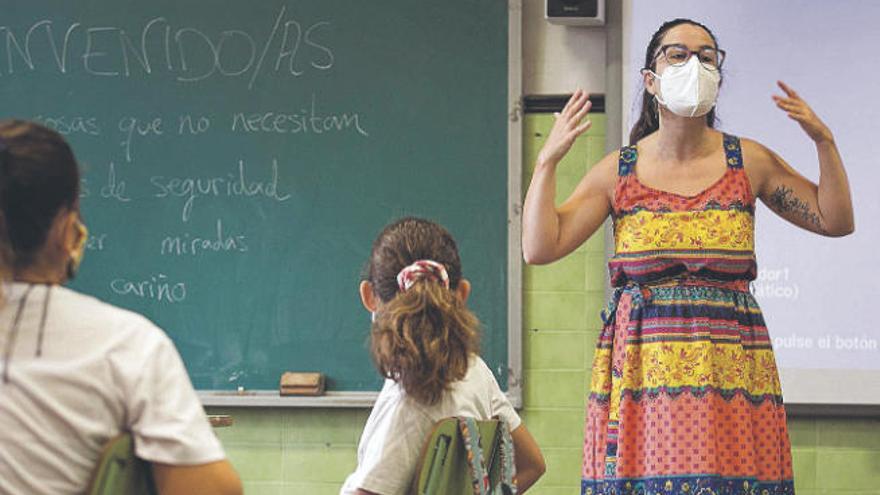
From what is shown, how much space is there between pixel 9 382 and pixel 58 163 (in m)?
0.26

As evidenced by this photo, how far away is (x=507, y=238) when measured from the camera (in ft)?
12.5

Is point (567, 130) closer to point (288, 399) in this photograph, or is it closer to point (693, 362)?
point (693, 362)

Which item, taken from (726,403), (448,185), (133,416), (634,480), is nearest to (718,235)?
(726,403)

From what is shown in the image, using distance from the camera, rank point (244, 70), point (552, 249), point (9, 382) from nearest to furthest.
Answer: point (9, 382) < point (552, 249) < point (244, 70)

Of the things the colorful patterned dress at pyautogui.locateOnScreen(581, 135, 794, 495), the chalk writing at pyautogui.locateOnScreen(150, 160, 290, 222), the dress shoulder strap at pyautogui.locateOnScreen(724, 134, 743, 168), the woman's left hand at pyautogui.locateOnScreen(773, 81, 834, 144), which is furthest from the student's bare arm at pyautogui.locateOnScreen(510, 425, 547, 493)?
the chalk writing at pyautogui.locateOnScreen(150, 160, 290, 222)

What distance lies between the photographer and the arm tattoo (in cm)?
247

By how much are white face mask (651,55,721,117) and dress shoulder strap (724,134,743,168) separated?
0.25ft

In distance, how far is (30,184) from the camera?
1.45 m

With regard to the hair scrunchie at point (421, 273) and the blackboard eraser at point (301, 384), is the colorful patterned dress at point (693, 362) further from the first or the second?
the blackboard eraser at point (301, 384)

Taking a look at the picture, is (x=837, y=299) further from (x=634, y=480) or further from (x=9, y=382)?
(x=9, y=382)

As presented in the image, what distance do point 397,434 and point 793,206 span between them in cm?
97

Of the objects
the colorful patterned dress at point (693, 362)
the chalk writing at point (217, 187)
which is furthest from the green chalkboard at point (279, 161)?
the colorful patterned dress at point (693, 362)

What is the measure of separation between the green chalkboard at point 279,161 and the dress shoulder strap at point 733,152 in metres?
1.37

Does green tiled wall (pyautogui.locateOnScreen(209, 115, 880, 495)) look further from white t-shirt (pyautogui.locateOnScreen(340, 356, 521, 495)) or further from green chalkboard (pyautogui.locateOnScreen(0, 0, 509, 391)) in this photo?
white t-shirt (pyautogui.locateOnScreen(340, 356, 521, 495))
